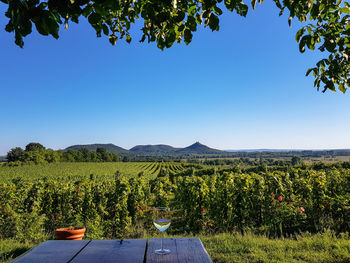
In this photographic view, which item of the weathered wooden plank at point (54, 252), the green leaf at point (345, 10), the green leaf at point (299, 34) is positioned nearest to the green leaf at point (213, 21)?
the green leaf at point (299, 34)

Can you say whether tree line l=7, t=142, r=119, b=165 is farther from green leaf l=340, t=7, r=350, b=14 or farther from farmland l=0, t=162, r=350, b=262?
green leaf l=340, t=7, r=350, b=14

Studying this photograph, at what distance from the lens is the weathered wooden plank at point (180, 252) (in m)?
1.66

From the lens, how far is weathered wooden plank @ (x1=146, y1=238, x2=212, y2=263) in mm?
1657

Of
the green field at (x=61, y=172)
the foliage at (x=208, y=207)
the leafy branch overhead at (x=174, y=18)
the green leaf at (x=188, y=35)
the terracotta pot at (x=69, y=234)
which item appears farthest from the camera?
the green field at (x=61, y=172)

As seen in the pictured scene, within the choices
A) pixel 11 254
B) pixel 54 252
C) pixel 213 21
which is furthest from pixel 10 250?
pixel 213 21

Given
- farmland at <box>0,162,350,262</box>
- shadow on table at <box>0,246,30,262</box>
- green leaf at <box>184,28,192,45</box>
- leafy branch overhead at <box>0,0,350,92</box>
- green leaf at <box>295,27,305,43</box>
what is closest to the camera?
leafy branch overhead at <box>0,0,350,92</box>

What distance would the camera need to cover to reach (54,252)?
183cm

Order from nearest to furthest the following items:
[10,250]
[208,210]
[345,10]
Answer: [345,10] < [10,250] < [208,210]

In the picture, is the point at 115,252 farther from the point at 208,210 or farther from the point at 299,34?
the point at 208,210

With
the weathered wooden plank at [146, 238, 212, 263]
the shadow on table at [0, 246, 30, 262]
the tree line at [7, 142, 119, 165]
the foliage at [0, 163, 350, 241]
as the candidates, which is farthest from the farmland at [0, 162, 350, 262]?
the tree line at [7, 142, 119, 165]

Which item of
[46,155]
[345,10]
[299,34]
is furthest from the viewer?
[46,155]

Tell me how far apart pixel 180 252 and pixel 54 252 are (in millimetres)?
931

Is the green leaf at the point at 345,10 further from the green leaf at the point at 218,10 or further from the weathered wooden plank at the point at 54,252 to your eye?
the weathered wooden plank at the point at 54,252

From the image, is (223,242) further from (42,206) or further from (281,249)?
(42,206)
